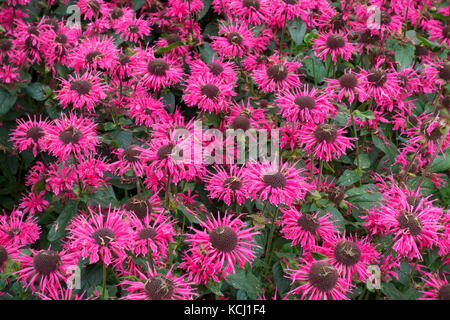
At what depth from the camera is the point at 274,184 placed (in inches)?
52.9

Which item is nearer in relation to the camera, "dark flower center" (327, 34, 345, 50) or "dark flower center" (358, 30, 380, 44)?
"dark flower center" (327, 34, 345, 50)

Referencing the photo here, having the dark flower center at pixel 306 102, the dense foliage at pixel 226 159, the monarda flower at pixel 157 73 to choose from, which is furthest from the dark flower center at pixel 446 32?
the monarda flower at pixel 157 73

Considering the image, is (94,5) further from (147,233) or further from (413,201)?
(413,201)

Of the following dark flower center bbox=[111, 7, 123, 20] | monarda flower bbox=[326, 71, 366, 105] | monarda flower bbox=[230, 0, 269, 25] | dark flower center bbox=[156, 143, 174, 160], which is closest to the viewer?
dark flower center bbox=[156, 143, 174, 160]

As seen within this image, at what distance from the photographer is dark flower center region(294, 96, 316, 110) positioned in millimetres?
1562

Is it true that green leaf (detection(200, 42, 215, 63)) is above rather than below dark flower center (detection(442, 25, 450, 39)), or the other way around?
below

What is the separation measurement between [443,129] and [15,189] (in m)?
1.97

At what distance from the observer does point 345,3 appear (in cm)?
218

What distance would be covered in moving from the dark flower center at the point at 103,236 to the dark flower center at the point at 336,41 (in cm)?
123

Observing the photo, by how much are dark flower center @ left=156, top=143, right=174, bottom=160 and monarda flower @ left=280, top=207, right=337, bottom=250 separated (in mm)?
415

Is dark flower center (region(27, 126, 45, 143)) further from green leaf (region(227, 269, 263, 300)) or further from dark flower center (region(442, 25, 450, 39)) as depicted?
dark flower center (region(442, 25, 450, 39))

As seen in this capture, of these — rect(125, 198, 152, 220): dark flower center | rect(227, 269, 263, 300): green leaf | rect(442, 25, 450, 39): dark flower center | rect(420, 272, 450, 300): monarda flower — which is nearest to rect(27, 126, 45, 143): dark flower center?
rect(125, 198, 152, 220): dark flower center

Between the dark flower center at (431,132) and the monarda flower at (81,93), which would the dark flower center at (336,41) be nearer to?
the dark flower center at (431,132)

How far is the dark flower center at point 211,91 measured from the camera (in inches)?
67.1
